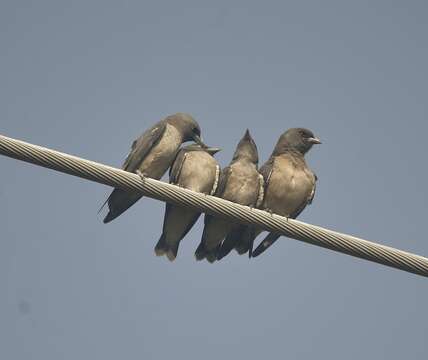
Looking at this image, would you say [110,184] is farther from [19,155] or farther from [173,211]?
[173,211]

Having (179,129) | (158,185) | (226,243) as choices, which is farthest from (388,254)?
(179,129)

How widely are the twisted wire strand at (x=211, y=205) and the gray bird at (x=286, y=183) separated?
3.14 metres

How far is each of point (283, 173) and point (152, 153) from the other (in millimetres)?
1607

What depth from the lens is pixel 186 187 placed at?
1084cm

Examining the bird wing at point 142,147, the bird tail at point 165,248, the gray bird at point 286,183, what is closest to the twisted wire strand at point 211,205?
the gray bird at point 286,183

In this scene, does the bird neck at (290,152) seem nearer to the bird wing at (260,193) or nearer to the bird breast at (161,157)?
the bird wing at (260,193)

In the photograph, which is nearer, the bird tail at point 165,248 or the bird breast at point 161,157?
the bird tail at point 165,248

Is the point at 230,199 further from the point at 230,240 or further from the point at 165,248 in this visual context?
the point at 165,248

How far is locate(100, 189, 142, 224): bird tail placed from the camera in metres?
11.0

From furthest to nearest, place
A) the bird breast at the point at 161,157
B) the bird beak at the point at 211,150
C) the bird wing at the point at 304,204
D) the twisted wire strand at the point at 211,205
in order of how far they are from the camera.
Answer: the bird beak at the point at 211,150 → the bird wing at the point at 304,204 → the bird breast at the point at 161,157 → the twisted wire strand at the point at 211,205

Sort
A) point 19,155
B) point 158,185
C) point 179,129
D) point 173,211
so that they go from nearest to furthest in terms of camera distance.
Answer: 1. point 19,155
2. point 158,185
3. point 173,211
4. point 179,129

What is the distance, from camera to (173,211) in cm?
1083

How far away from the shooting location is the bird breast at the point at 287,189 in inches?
432

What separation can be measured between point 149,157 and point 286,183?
1678mm
